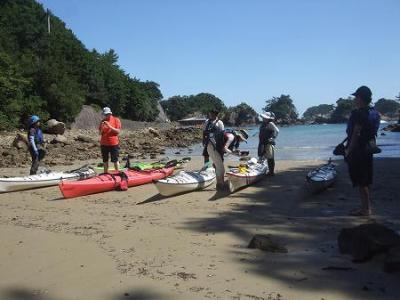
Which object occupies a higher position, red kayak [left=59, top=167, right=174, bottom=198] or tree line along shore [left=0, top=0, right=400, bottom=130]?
Result: tree line along shore [left=0, top=0, right=400, bottom=130]

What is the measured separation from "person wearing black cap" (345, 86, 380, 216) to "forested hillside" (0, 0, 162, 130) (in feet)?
78.2

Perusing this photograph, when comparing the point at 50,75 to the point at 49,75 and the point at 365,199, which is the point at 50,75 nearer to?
→ the point at 49,75

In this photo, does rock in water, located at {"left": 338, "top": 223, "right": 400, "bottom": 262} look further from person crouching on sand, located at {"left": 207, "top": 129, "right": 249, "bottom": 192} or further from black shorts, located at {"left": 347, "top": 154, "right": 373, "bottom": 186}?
person crouching on sand, located at {"left": 207, "top": 129, "right": 249, "bottom": 192}

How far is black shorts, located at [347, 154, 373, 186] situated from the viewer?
6945 mm

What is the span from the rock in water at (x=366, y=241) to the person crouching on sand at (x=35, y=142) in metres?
8.64

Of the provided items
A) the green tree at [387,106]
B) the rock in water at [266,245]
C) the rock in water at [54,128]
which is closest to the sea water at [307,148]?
the rock in water at [54,128]

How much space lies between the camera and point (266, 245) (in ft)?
18.0

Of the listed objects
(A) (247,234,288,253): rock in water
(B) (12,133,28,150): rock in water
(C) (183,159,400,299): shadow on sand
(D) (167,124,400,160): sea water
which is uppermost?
(B) (12,133,28,150): rock in water

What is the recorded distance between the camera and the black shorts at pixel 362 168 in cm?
695

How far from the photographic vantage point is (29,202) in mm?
9352

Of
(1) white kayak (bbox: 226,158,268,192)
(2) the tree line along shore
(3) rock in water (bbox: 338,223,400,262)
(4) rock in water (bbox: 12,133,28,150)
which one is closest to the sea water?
(2) the tree line along shore

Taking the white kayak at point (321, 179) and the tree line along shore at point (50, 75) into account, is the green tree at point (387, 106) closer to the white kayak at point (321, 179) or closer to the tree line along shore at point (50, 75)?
the tree line along shore at point (50, 75)

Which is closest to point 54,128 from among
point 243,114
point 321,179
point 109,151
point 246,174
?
point 109,151

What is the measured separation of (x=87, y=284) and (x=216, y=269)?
131 cm
